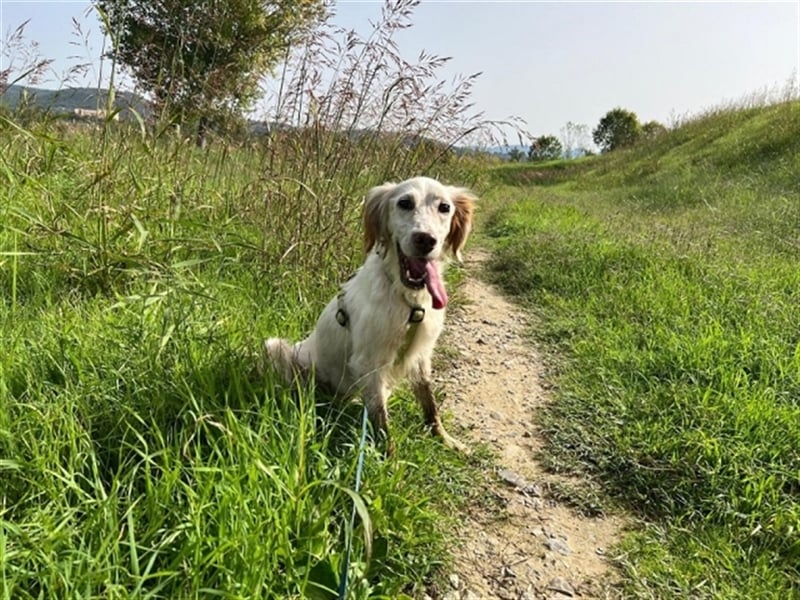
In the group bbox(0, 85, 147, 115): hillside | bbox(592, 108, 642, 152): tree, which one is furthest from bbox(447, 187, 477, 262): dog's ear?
bbox(592, 108, 642, 152): tree

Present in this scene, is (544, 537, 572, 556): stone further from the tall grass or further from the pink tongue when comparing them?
the pink tongue

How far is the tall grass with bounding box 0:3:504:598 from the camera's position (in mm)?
1327

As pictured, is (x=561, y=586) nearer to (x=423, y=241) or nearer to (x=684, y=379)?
(x=423, y=241)

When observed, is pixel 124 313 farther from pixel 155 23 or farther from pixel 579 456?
pixel 579 456

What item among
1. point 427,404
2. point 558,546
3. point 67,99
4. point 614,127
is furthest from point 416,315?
Result: point 614,127

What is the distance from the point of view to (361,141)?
139 inches

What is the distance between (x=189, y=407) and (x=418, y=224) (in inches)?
45.6

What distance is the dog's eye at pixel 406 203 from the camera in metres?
2.38

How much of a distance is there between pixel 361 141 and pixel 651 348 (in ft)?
7.54

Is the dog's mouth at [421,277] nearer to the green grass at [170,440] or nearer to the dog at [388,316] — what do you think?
the dog at [388,316]

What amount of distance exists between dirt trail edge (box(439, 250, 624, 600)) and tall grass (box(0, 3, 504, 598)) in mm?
152

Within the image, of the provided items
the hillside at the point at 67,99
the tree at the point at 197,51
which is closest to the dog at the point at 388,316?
the tree at the point at 197,51

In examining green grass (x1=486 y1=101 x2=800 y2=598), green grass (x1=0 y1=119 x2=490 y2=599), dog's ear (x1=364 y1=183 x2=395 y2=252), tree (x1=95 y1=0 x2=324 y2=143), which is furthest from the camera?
tree (x1=95 y1=0 x2=324 y2=143)

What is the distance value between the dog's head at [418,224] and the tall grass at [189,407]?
1.93ft
